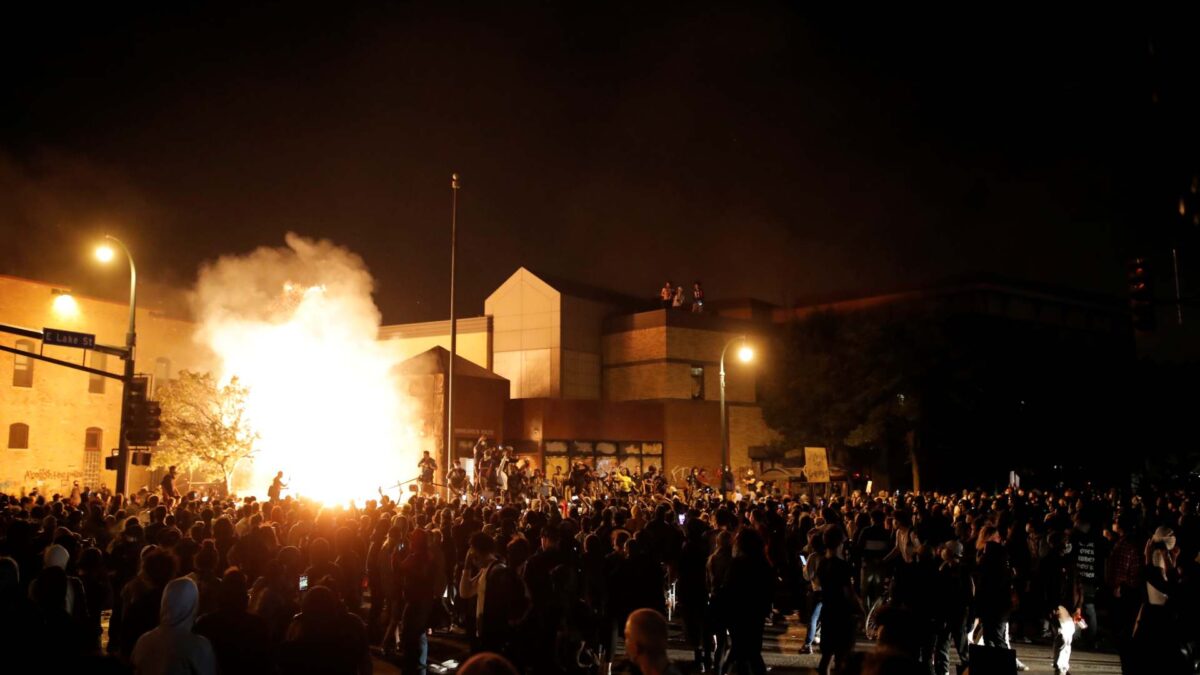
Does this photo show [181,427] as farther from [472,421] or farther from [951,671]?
[951,671]

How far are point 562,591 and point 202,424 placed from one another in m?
32.6

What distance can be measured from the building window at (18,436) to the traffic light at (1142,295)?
40.1 metres

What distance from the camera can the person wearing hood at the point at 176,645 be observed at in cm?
496

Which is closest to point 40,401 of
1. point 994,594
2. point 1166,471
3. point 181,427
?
point 181,427

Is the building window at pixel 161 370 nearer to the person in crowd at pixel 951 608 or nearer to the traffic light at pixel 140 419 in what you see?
the traffic light at pixel 140 419

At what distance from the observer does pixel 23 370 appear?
37.8m

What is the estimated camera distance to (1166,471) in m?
56.4

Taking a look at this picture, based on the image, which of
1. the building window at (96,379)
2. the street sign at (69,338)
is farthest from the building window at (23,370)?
the street sign at (69,338)

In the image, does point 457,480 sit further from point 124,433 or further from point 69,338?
point 69,338

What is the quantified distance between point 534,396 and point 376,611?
35.6 m

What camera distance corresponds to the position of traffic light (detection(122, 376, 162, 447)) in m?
20.8

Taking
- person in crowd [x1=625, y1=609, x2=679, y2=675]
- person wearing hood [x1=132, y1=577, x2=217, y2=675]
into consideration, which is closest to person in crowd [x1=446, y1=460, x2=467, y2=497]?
person wearing hood [x1=132, y1=577, x2=217, y2=675]

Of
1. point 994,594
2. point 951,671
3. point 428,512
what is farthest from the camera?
point 428,512

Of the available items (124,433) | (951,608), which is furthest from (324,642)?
(124,433)
